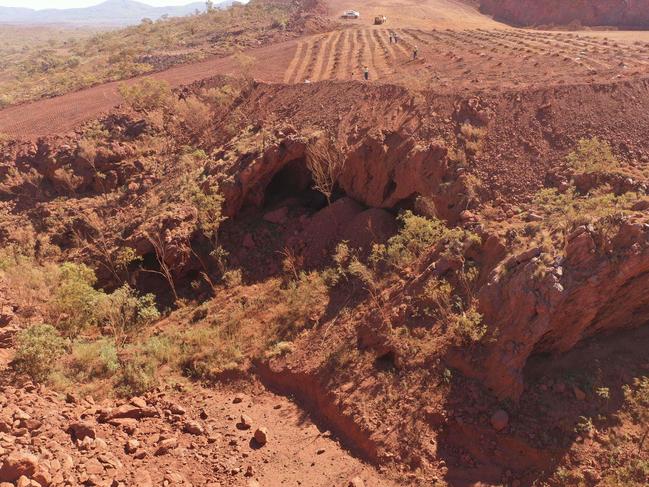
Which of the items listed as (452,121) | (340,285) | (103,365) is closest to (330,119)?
Result: (452,121)

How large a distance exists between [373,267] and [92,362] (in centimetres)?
927

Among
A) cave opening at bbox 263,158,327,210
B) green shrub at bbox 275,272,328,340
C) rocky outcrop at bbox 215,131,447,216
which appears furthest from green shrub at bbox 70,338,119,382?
cave opening at bbox 263,158,327,210

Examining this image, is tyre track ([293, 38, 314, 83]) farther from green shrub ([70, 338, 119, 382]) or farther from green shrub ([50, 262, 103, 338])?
green shrub ([70, 338, 119, 382])

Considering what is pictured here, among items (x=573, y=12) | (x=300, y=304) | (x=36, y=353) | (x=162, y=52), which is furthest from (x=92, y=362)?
(x=573, y=12)

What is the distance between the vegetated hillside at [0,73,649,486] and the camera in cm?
1114

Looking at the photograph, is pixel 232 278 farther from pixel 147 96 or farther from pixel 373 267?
pixel 147 96

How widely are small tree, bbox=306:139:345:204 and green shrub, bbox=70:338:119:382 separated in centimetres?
985

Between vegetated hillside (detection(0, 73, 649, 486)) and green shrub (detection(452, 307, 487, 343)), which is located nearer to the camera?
vegetated hillside (detection(0, 73, 649, 486))

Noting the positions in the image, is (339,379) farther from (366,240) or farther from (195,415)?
(366,240)

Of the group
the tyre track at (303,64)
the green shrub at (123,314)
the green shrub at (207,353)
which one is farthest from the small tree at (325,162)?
the tyre track at (303,64)

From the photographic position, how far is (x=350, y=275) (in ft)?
53.4

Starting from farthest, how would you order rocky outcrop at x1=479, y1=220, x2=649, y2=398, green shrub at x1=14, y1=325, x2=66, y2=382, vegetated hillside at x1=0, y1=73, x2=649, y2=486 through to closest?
green shrub at x1=14, y1=325, x2=66, y2=382, vegetated hillside at x1=0, y1=73, x2=649, y2=486, rocky outcrop at x1=479, y1=220, x2=649, y2=398

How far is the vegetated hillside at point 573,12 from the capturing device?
35.8m

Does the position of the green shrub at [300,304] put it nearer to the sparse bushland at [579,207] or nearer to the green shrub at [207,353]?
the green shrub at [207,353]
